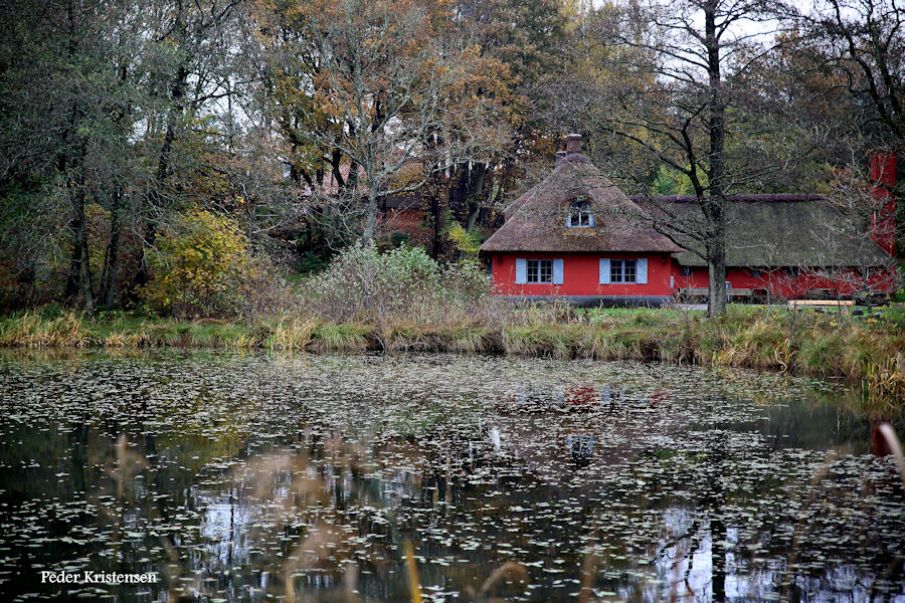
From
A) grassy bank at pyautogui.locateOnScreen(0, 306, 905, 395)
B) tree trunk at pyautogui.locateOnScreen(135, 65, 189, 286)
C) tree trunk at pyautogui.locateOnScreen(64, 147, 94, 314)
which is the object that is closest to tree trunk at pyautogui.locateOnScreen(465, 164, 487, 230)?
tree trunk at pyautogui.locateOnScreen(135, 65, 189, 286)

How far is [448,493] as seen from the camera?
8.08 m

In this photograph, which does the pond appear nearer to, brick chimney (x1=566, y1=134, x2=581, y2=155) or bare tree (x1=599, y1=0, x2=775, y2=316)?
bare tree (x1=599, y1=0, x2=775, y2=316)

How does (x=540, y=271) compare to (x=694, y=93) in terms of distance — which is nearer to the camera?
(x=694, y=93)

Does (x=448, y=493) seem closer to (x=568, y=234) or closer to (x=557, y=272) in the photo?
(x=557, y=272)

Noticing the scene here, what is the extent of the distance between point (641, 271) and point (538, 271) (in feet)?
11.4

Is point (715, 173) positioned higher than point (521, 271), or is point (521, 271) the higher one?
point (715, 173)

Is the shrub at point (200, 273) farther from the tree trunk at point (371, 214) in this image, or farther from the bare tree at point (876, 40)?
the bare tree at point (876, 40)

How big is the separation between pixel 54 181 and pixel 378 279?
8.08m

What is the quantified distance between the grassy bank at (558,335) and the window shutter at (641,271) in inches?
326

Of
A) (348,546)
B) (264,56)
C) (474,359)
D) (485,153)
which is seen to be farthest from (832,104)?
(348,546)

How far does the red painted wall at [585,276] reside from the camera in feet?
102

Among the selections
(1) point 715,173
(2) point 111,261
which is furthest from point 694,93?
(2) point 111,261

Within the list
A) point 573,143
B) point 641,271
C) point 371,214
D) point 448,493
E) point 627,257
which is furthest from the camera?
point 573,143

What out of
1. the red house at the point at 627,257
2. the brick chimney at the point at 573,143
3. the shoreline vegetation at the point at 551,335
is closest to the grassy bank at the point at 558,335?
the shoreline vegetation at the point at 551,335
